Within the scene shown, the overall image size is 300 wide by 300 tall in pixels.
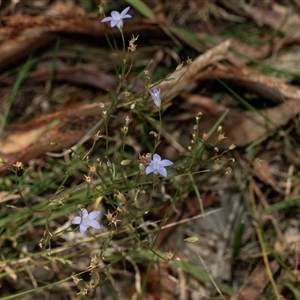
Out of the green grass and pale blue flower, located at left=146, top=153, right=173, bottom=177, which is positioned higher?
pale blue flower, located at left=146, top=153, right=173, bottom=177

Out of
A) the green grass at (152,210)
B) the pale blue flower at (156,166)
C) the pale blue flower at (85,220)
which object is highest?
the pale blue flower at (156,166)

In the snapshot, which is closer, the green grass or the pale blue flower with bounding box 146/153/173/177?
the pale blue flower with bounding box 146/153/173/177

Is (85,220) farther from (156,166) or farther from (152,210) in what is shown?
(152,210)

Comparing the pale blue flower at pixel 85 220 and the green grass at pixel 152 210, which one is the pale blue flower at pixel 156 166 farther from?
the green grass at pixel 152 210

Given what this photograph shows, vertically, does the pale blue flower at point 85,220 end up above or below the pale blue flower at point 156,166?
below

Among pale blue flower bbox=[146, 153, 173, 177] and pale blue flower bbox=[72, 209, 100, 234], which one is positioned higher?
pale blue flower bbox=[146, 153, 173, 177]

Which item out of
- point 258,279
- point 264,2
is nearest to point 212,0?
point 264,2

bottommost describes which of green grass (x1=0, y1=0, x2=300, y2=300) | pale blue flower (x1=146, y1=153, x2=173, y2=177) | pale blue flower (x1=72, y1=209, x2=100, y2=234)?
green grass (x1=0, y1=0, x2=300, y2=300)

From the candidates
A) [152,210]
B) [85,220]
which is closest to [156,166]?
[85,220]

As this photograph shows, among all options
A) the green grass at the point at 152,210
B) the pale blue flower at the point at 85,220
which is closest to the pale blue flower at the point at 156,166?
the pale blue flower at the point at 85,220

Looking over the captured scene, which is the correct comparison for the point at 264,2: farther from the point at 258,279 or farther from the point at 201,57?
the point at 258,279

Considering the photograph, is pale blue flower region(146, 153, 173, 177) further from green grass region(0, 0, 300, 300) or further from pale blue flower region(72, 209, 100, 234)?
green grass region(0, 0, 300, 300)

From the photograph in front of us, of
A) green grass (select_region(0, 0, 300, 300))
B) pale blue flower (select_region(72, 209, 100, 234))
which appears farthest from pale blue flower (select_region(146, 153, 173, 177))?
green grass (select_region(0, 0, 300, 300))
